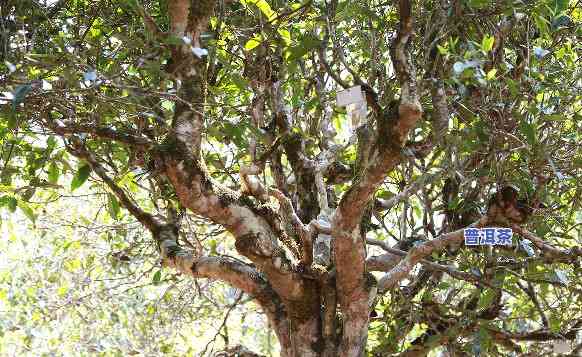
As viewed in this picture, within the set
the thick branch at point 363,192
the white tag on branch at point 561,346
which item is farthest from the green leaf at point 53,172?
the white tag on branch at point 561,346

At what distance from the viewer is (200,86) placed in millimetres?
3035

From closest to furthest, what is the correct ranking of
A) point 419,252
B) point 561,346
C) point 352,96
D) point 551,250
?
1. point 352,96
2. point 551,250
3. point 419,252
4. point 561,346

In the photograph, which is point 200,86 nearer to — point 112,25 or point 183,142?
point 183,142

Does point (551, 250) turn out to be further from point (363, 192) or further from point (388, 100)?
point (388, 100)

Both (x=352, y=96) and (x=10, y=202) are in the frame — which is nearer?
(x=352, y=96)

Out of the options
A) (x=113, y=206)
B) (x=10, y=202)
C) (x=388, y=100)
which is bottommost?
(x=10, y=202)

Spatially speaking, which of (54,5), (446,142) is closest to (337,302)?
(446,142)

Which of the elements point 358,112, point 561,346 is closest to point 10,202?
point 358,112

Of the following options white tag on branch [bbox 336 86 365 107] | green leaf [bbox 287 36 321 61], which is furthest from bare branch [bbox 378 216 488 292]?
green leaf [bbox 287 36 321 61]

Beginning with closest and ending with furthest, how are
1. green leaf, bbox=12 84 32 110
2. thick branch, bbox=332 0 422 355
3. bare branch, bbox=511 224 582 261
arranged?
1. green leaf, bbox=12 84 32 110
2. thick branch, bbox=332 0 422 355
3. bare branch, bbox=511 224 582 261

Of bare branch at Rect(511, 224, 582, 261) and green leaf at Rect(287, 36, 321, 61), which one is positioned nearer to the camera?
green leaf at Rect(287, 36, 321, 61)

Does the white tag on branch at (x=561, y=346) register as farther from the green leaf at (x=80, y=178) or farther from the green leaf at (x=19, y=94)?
the green leaf at (x=19, y=94)

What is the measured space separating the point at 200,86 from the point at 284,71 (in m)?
0.91

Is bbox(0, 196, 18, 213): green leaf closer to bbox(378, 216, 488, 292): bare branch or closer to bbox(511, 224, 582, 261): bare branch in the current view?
bbox(378, 216, 488, 292): bare branch
